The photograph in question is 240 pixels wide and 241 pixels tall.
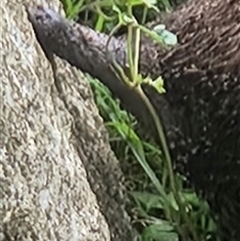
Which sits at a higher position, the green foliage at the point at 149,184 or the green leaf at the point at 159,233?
the green foliage at the point at 149,184

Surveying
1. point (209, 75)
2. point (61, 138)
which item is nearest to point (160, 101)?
point (209, 75)

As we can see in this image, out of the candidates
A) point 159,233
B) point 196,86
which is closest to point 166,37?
point 196,86

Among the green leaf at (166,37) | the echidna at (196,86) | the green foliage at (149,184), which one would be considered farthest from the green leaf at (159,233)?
the green leaf at (166,37)

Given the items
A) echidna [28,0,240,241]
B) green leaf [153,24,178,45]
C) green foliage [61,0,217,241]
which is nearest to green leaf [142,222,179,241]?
green foliage [61,0,217,241]

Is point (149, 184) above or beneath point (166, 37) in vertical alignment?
beneath

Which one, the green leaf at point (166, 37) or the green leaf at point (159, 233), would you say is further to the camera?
the green leaf at point (159, 233)

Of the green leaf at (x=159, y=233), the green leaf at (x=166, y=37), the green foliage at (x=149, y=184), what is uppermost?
the green leaf at (x=166, y=37)

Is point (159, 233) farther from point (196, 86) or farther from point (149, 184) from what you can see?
point (196, 86)

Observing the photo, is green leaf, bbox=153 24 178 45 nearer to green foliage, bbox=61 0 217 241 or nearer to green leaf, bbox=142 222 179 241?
green foliage, bbox=61 0 217 241

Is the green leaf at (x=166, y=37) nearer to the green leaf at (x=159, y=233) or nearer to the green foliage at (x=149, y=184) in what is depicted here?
the green foliage at (x=149, y=184)

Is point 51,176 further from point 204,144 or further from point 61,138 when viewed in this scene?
point 204,144

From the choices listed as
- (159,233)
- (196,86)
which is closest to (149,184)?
(159,233)

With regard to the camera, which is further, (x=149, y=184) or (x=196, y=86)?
(x=149, y=184)
